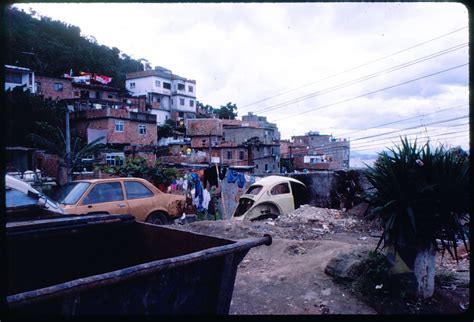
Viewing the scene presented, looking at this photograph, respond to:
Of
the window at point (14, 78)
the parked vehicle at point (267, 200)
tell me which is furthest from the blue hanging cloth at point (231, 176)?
the window at point (14, 78)

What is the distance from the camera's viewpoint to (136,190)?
349 inches

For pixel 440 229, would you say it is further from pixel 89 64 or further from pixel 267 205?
pixel 89 64

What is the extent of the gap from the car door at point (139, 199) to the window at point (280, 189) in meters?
4.90

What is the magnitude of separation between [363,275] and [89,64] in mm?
53557

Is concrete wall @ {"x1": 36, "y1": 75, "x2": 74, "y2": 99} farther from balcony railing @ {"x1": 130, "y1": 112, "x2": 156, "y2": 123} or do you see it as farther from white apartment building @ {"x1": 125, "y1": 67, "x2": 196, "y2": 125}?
white apartment building @ {"x1": 125, "y1": 67, "x2": 196, "y2": 125}

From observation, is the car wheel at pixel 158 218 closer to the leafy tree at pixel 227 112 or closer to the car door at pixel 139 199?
the car door at pixel 139 199

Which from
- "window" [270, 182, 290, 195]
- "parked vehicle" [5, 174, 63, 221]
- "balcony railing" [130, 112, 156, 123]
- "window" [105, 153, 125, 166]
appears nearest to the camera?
"parked vehicle" [5, 174, 63, 221]

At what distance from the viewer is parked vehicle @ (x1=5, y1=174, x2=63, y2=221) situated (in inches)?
217

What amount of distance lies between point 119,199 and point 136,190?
576 millimetres

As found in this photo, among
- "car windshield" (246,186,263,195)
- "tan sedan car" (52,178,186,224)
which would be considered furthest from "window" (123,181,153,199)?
"car windshield" (246,186,263,195)

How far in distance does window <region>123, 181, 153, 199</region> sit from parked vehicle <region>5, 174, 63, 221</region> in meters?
2.10

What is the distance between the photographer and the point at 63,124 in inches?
1302

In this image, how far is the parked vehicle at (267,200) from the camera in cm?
1170

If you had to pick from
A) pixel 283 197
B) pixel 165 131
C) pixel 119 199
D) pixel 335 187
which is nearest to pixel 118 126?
pixel 165 131
